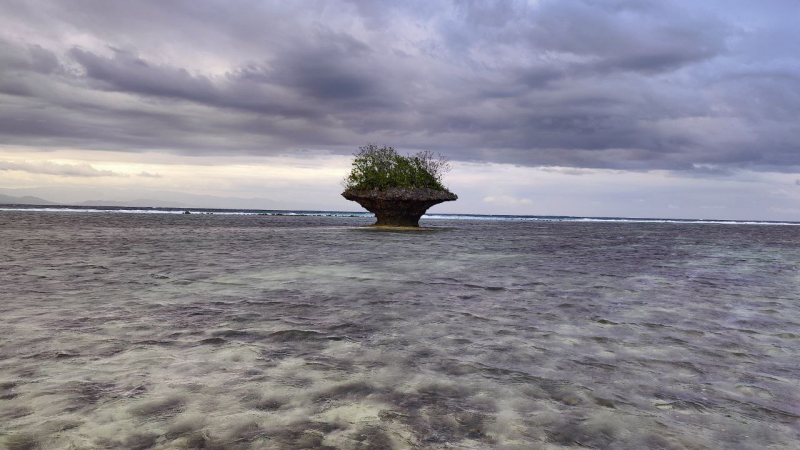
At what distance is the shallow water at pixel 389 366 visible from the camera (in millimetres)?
3137

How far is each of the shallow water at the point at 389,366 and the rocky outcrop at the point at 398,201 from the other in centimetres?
3012

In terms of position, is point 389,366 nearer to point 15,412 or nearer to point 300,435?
point 300,435

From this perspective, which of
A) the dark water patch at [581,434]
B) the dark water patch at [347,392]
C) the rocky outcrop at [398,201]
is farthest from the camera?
the rocky outcrop at [398,201]

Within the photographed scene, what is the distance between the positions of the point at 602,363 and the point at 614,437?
1.91 m

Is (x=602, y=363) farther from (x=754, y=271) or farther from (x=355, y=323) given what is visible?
(x=754, y=271)

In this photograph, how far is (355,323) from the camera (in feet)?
21.4

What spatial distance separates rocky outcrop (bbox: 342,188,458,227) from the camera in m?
40.2

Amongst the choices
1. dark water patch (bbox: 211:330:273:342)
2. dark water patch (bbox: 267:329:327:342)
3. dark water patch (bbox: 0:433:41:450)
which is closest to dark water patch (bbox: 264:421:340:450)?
dark water patch (bbox: 0:433:41:450)

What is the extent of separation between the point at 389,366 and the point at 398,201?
36.4m

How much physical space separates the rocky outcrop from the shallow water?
98.8 ft

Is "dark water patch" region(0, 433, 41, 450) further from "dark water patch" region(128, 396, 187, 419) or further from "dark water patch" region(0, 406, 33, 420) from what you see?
"dark water patch" region(128, 396, 187, 419)

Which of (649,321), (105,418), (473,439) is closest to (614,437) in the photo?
(473,439)

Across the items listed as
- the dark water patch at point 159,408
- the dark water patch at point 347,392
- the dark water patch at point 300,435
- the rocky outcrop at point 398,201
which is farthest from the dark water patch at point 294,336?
the rocky outcrop at point 398,201

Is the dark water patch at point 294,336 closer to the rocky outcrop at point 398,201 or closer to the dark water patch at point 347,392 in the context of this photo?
the dark water patch at point 347,392
